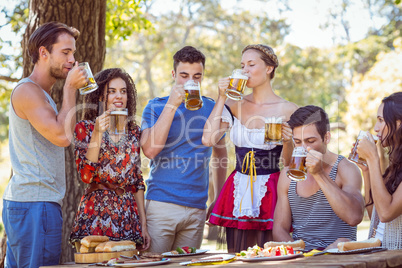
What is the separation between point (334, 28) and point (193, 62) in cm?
2199

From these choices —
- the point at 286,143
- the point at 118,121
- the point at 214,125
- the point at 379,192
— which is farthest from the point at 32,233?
the point at 379,192

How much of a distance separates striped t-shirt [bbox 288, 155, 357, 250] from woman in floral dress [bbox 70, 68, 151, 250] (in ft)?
3.88

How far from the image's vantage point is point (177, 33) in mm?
21094

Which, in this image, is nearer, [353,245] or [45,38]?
[353,245]

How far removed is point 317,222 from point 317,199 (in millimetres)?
174

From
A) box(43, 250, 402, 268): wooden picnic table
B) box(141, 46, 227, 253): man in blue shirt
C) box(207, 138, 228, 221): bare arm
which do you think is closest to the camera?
box(43, 250, 402, 268): wooden picnic table

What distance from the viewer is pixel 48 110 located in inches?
128

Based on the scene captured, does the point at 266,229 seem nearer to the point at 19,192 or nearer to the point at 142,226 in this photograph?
the point at 142,226

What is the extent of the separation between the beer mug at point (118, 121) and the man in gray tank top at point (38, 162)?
0.88ft

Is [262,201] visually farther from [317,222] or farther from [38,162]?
[38,162]

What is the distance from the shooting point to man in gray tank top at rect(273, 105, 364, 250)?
352 centimetres

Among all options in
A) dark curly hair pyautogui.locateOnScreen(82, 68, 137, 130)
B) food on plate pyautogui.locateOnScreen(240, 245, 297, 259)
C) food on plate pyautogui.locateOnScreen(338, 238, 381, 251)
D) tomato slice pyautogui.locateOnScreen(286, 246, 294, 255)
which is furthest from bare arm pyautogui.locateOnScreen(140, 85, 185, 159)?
food on plate pyautogui.locateOnScreen(338, 238, 381, 251)

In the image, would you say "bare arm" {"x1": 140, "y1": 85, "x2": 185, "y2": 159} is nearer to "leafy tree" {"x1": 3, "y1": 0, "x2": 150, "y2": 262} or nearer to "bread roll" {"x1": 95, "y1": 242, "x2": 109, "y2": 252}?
"bread roll" {"x1": 95, "y1": 242, "x2": 109, "y2": 252}

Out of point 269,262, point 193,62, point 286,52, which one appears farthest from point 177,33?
point 269,262
